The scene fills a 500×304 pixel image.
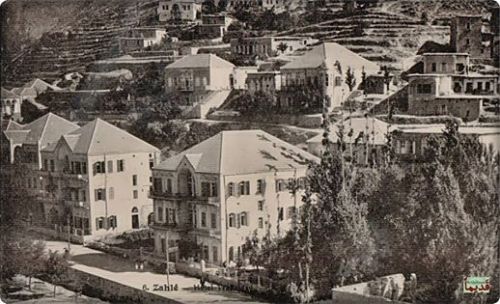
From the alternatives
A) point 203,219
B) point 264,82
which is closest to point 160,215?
point 203,219

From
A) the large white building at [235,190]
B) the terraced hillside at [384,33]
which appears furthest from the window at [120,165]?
the terraced hillside at [384,33]

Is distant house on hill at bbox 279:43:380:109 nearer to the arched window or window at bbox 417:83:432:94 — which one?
window at bbox 417:83:432:94

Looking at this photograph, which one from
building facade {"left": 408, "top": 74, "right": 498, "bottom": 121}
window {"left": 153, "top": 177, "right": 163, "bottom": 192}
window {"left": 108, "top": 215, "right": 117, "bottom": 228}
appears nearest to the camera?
building facade {"left": 408, "top": 74, "right": 498, "bottom": 121}

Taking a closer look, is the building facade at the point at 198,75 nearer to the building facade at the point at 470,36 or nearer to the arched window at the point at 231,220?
the arched window at the point at 231,220

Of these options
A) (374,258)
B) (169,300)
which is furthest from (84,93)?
(374,258)

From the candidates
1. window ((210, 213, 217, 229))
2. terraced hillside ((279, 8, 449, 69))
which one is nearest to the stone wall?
window ((210, 213, 217, 229))
